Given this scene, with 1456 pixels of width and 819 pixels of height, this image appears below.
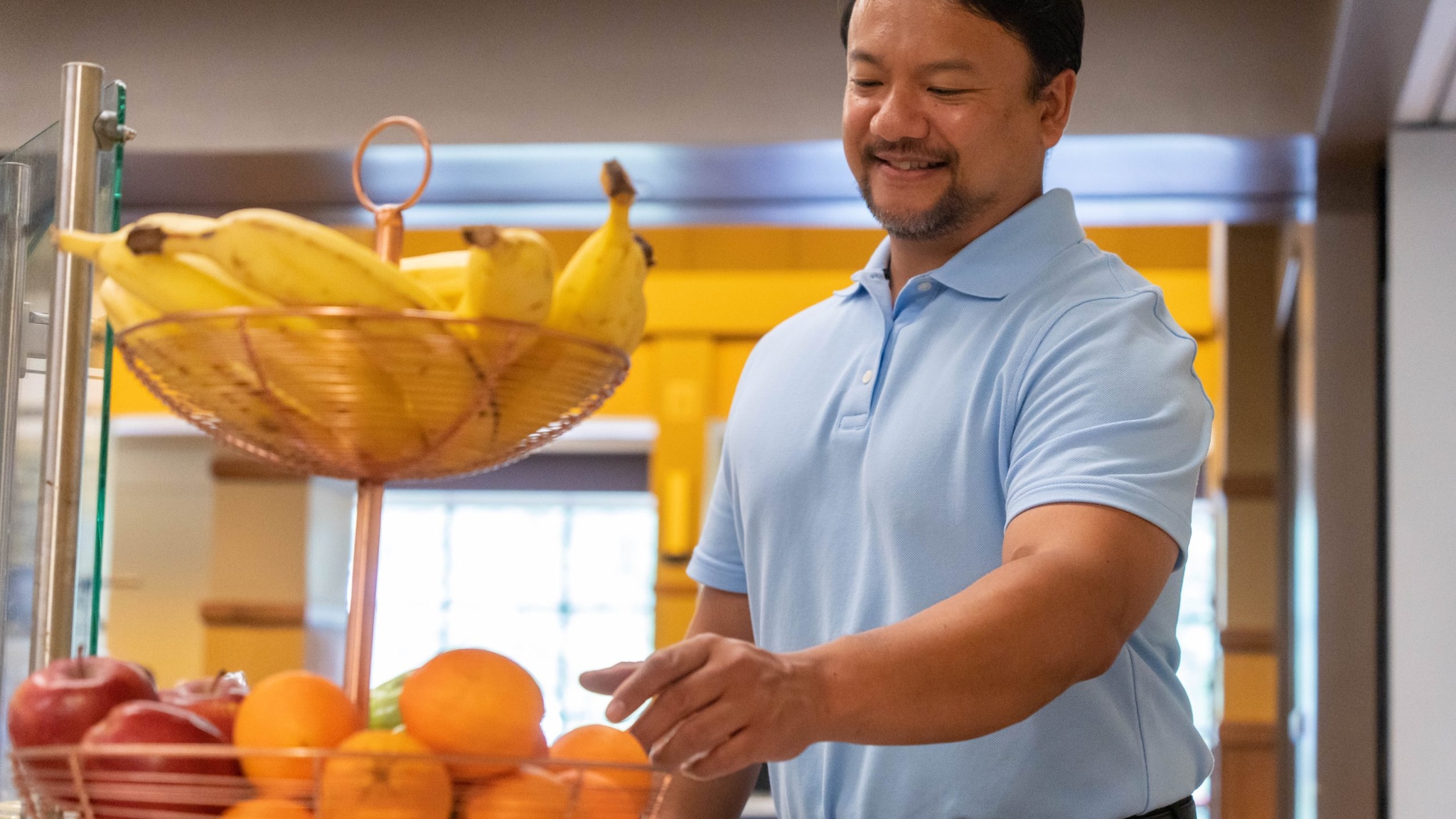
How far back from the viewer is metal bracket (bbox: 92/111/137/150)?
1.18 m

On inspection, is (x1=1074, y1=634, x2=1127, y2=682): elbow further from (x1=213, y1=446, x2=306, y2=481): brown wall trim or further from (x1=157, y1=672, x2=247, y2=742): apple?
(x1=213, y1=446, x2=306, y2=481): brown wall trim

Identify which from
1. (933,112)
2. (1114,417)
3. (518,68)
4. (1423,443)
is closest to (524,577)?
(518,68)

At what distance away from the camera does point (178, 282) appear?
0.69 metres

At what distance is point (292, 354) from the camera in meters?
0.66

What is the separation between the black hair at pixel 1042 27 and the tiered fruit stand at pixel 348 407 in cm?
62

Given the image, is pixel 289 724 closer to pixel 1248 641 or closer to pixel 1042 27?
pixel 1042 27

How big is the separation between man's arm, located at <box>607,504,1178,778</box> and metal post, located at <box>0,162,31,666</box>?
2.75 feet

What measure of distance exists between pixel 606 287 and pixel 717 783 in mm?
690

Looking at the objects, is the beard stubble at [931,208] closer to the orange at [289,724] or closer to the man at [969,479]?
the man at [969,479]

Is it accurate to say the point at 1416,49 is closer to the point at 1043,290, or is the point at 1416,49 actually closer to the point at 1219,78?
the point at 1219,78

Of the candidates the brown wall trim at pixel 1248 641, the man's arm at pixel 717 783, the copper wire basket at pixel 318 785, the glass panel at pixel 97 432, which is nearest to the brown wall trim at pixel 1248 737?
the brown wall trim at pixel 1248 641

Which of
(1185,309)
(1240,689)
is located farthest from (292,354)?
(1185,309)

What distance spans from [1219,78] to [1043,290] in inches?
60.5

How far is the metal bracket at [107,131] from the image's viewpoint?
1.18 metres
